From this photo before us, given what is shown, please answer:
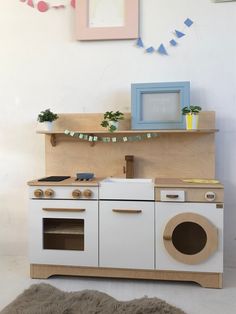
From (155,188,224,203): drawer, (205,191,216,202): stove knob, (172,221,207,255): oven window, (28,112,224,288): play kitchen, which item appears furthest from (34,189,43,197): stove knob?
(205,191,216,202): stove knob

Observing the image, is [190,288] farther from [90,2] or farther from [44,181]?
[90,2]

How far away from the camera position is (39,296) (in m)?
2.00

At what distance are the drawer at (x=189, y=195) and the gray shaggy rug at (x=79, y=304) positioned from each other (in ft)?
2.18

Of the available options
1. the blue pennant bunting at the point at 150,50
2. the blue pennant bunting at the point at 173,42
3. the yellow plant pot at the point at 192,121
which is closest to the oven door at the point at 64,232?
the yellow plant pot at the point at 192,121

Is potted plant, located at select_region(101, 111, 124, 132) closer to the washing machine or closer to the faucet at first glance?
the faucet

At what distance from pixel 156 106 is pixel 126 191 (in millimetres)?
773

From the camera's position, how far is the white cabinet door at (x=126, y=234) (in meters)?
2.21

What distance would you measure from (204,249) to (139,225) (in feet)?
1.55

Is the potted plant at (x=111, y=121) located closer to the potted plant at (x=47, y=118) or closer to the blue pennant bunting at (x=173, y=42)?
the potted plant at (x=47, y=118)

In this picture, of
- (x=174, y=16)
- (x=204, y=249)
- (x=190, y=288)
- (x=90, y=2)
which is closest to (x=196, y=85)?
(x=174, y=16)

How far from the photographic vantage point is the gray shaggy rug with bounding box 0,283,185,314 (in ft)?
5.95

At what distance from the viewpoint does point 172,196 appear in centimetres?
217

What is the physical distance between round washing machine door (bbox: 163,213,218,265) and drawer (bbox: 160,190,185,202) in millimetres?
112

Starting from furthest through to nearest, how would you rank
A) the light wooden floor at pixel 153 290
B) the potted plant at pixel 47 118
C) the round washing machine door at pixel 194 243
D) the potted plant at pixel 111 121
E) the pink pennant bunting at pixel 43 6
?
the pink pennant bunting at pixel 43 6 → the potted plant at pixel 47 118 → the potted plant at pixel 111 121 → the round washing machine door at pixel 194 243 → the light wooden floor at pixel 153 290
